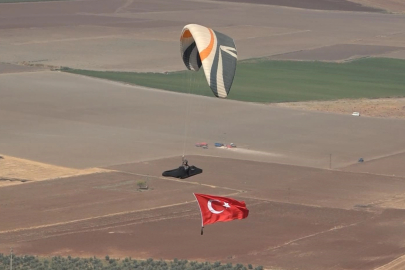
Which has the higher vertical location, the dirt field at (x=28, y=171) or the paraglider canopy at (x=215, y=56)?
the paraglider canopy at (x=215, y=56)

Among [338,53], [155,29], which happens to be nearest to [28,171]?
[338,53]

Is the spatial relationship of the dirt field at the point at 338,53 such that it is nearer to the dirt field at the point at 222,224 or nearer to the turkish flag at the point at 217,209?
the dirt field at the point at 222,224

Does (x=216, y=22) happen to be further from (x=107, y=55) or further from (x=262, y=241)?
(x=262, y=241)

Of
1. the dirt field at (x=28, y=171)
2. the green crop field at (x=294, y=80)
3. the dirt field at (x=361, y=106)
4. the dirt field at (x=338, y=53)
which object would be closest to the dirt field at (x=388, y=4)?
the dirt field at (x=338, y=53)

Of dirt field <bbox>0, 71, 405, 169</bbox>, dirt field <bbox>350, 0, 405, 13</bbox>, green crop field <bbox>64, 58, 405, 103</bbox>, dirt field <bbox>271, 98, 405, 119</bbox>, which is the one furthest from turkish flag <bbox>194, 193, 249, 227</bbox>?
dirt field <bbox>350, 0, 405, 13</bbox>

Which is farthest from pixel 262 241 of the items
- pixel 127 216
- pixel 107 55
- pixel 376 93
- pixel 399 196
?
pixel 107 55

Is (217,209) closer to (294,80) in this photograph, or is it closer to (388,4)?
(294,80)
